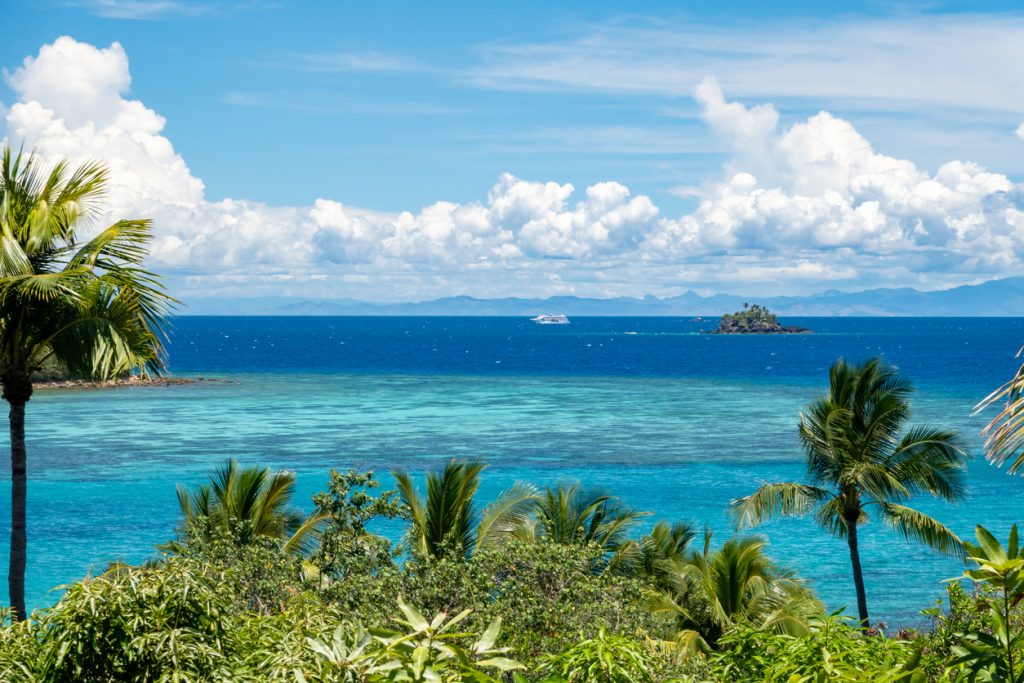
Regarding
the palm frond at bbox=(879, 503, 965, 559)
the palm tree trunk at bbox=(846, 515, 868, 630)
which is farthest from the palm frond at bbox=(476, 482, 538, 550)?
the palm frond at bbox=(879, 503, 965, 559)

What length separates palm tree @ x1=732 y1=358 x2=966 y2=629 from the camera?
2158 cm

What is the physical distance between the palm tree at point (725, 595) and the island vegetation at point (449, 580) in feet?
0.16

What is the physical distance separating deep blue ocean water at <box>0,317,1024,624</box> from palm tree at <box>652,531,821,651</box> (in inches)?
379

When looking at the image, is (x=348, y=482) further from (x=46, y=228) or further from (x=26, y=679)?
(x=26, y=679)

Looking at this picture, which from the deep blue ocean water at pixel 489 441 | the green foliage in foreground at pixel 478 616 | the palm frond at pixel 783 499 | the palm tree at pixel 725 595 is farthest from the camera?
the deep blue ocean water at pixel 489 441

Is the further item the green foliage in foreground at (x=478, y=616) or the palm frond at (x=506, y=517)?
the palm frond at (x=506, y=517)

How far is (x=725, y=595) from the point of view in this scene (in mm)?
19422

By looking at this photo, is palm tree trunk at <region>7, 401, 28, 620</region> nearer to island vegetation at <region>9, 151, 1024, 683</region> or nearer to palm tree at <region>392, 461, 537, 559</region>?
island vegetation at <region>9, 151, 1024, 683</region>

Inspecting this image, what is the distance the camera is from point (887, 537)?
36062 millimetres

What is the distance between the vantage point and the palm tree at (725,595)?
1917 cm

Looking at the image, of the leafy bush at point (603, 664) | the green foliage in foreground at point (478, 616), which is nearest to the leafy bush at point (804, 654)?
the green foliage in foreground at point (478, 616)

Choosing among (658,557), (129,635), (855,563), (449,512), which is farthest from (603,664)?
(855,563)

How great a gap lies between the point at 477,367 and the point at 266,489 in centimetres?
10096

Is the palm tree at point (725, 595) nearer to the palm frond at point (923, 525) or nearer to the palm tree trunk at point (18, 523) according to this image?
the palm frond at point (923, 525)
